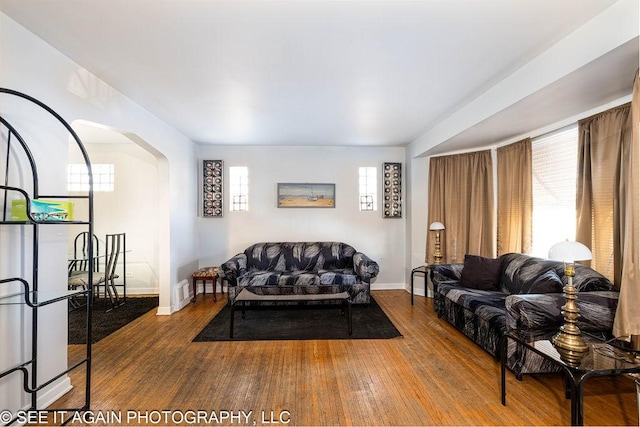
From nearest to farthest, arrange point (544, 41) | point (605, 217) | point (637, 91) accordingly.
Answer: point (637, 91) → point (544, 41) → point (605, 217)

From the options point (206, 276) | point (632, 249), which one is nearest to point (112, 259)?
point (206, 276)

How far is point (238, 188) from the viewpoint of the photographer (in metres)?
5.25

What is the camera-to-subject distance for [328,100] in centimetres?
314

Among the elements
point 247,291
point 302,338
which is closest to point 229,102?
point 247,291

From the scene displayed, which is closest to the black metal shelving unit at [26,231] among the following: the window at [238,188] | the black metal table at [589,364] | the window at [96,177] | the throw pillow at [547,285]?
the black metal table at [589,364]

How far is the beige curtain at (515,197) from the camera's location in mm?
3654

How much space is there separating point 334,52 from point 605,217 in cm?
284

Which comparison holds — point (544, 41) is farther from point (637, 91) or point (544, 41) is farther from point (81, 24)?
point (81, 24)

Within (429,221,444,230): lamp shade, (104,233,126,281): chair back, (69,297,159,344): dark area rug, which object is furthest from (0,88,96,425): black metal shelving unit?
(429,221,444,230): lamp shade

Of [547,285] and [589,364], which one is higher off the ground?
[547,285]

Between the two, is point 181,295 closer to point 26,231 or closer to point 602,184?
point 26,231

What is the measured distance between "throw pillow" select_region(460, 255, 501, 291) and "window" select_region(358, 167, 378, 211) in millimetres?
2097

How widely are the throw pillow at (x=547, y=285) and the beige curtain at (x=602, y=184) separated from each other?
443 mm

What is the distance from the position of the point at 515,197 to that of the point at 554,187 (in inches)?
20.0
